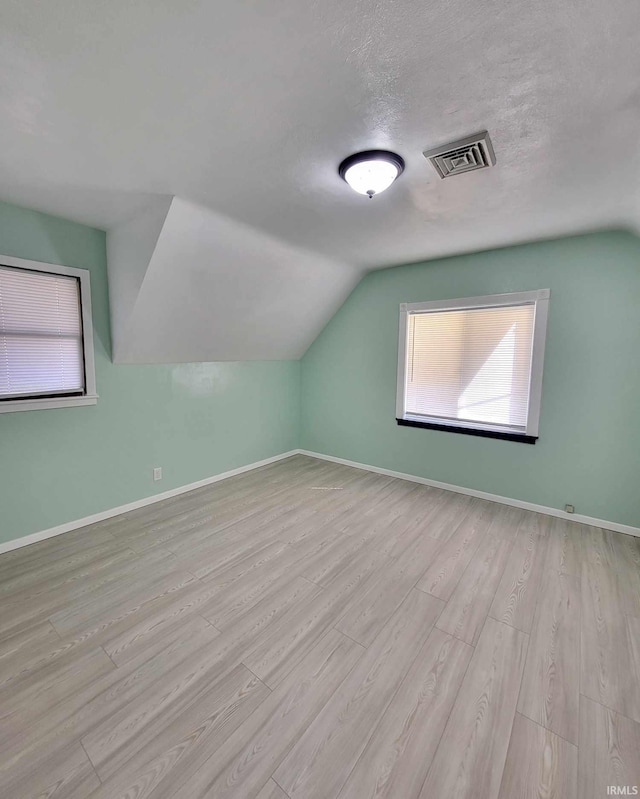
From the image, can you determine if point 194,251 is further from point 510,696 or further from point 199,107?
point 510,696

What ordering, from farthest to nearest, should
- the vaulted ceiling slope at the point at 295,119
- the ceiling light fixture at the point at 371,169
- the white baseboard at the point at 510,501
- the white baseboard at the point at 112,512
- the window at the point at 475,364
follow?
the window at the point at 475,364 < the white baseboard at the point at 510,501 < the white baseboard at the point at 112,512 < the ceiling light fixture at the point at 371,169 < the vaulted ceiling slope at the point at 295,119

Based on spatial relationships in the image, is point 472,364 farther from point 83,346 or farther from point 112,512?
point 112,512

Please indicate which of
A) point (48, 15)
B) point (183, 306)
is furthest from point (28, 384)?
point (48, 15)

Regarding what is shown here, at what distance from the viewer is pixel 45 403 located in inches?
104

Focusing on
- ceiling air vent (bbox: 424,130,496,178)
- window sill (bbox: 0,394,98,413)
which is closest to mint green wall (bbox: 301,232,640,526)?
ceiling air vent (bbox: 424,130,496,178)

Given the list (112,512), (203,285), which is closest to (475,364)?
(203,285)

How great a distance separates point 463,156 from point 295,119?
2.93 ft

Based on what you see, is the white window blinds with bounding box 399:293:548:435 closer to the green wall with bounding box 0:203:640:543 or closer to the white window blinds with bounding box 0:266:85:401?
the green wall with bounding box 0:203:640:543

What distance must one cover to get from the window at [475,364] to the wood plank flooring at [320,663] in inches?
43.8

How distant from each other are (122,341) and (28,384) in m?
0.74

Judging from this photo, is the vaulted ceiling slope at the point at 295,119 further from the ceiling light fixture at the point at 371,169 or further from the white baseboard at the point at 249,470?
the white baseboard at the point at 249,470

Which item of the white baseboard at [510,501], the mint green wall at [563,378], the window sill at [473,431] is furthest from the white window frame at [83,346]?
the window sill at [473,431]

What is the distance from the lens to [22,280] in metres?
2.51

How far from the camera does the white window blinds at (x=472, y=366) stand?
3229 mm
